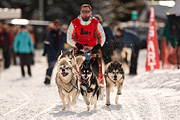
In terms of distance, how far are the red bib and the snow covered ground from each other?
122 cm

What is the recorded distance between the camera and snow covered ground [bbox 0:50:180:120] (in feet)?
18.4

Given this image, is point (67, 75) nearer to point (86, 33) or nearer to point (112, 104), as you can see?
point (86, 33)

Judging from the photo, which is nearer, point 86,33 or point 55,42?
point 86,33

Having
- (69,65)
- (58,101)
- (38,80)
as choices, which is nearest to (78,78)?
(69,65)

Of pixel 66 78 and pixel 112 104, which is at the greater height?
pixel 66 78

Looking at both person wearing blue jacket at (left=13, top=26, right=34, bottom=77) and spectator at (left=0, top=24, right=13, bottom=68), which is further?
spectator at (left=0, top=24, right=13, bottom=68)

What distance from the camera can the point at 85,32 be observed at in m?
6.39

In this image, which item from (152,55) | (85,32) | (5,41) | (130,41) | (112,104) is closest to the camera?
(85,32)

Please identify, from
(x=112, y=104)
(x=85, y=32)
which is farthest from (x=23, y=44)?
(x=112, y=104)

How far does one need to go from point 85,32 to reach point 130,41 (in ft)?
17.2

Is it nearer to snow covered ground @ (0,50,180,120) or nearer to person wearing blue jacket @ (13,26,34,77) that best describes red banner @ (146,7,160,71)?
snow covered ground @ (0,50,180,120)

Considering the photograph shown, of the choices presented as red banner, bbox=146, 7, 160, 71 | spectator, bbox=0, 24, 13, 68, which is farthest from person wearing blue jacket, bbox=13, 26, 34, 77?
red banner, bbox=146, 7, 160, 71

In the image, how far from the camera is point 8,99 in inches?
290

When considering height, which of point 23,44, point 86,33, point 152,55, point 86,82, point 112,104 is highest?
point 86,33
